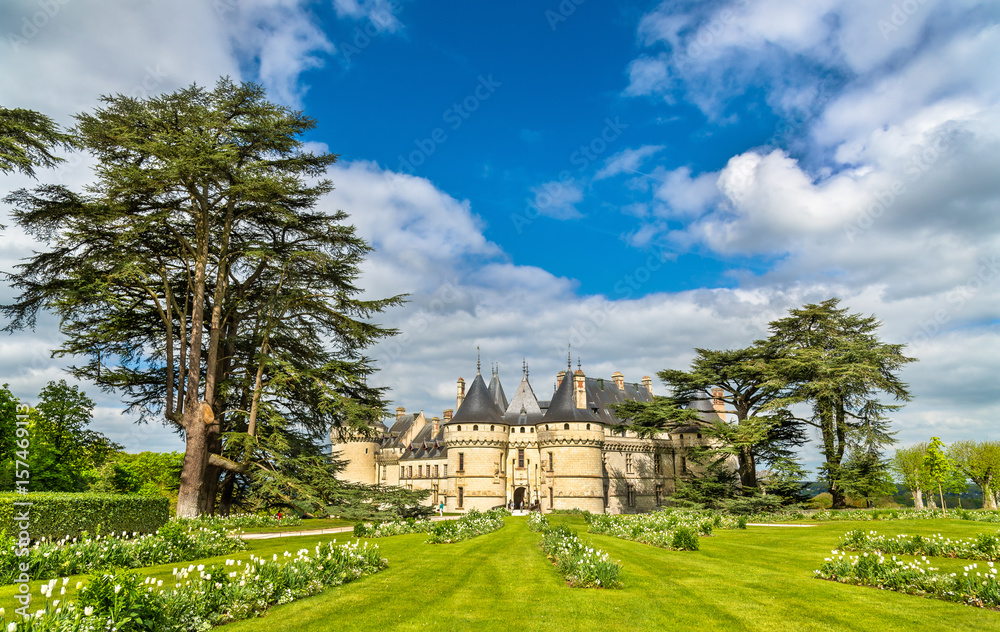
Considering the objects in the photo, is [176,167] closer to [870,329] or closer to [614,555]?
[614,555]

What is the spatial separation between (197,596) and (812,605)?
9199 mm

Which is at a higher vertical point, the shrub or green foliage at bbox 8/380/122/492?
green foliage at bbox 8/380/122/492

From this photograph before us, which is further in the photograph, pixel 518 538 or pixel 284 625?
pixel 518 538

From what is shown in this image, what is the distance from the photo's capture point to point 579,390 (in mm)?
44594

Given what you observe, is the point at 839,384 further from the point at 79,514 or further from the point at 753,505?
the point at 79,514

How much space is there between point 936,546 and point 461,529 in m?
13.0

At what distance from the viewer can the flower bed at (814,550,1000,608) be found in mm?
8727

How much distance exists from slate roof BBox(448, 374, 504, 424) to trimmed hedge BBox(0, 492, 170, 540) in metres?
30.0

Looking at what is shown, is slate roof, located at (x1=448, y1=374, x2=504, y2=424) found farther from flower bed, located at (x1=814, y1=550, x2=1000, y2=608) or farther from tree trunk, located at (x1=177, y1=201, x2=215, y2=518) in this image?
flower bed, located at (x1=814, y1=550, x2=1000, y2=608)

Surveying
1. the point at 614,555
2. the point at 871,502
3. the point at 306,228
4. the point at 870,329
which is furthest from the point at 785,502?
the point at 306,228

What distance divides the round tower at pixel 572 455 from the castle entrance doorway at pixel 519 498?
A: 123 inches

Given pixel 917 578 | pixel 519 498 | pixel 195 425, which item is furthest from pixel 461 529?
pixel 519 498

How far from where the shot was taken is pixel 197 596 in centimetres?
707

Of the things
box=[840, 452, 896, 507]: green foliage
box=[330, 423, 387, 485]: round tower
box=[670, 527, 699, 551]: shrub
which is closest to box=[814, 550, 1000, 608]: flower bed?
box=[670, 527, 699, 551]: shrub
